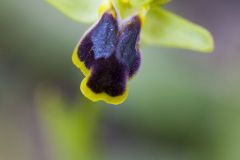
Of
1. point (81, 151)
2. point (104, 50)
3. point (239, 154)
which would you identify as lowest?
point (81, 151)

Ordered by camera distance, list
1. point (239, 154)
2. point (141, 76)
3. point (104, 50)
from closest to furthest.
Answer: point (104, 50), point (239, 154), point (141, 76)

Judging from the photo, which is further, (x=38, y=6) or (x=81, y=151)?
(x=38, y=6)

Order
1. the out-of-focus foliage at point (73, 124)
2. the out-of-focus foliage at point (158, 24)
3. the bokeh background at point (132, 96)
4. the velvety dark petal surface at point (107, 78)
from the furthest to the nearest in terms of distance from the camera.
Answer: the bokeh background at point (132, 96), the out-of-focus foliage at point (73, 124), the out-of-focus foliage at point (158, 24), the velvety dark petal surface at point (107, 78)

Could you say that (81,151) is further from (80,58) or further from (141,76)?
(141,76)

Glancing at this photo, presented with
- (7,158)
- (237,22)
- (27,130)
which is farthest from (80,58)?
(237,22)

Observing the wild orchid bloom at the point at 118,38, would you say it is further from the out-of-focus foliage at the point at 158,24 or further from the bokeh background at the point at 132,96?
the bokeh background at the point at 132,96

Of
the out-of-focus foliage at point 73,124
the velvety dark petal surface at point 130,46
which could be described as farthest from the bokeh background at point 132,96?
the velvety dark petal surface at point 130,46

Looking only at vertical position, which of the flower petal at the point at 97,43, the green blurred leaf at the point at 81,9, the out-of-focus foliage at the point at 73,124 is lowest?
the out-of-focus foliage at the point at 73,124
